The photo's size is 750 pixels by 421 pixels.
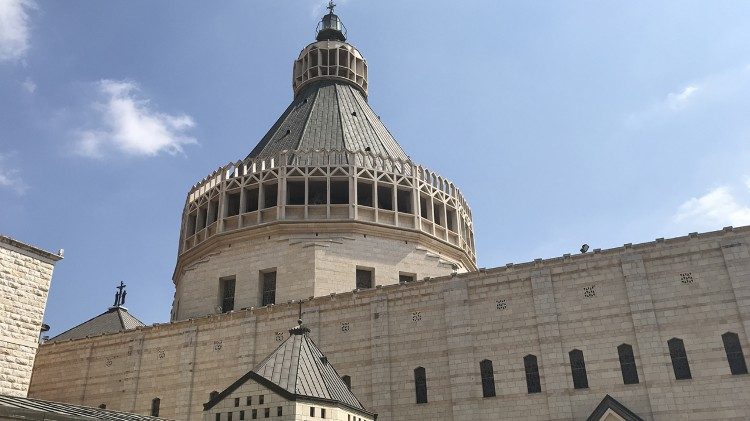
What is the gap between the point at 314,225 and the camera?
3506 cm

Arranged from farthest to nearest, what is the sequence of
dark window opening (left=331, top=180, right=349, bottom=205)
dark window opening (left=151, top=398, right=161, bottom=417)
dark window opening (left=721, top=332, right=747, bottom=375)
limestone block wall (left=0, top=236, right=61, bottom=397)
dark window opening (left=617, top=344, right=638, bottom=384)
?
dark window opening (left=331, top=180, right=349, bottom=205)
dark window opening (left=151, top=398, right=161, bottom=417)
limestone block wall (left=0, top=236, right=61, bottom=397)
dark window opening (left=617, top=344, right=638, bottom=384)
dark window opening (left=721, top=332, right=747, bottom=375)

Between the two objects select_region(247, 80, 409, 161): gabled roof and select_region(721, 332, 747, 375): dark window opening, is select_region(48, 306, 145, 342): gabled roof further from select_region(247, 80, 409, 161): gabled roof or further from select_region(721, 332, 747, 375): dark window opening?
select_region(721, 332, 747, 375): dark window opening

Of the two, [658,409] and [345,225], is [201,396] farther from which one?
[658,409]

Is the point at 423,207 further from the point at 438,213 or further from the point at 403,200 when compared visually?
A: the point at 403,200

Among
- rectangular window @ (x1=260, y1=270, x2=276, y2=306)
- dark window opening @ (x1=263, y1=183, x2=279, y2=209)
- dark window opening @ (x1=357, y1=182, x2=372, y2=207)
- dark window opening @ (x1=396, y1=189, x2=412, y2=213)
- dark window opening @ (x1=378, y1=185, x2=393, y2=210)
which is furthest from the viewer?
dark window opening @ (x1=396, y1=189, x2=412, y2=213)

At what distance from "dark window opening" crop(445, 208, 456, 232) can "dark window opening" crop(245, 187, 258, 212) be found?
11.6 meters

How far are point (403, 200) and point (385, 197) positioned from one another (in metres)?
1.11

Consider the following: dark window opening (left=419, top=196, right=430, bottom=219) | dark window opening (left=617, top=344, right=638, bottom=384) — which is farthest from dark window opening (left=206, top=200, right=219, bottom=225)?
dark window opening (left=617, top=344, right=638, bottom=384)

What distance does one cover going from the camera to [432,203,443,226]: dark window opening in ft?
127

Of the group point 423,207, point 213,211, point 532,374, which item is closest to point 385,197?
point 423,207

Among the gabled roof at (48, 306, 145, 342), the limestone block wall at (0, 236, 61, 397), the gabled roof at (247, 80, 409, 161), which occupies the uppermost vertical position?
the gabled roof at (247, 80, 409, 161)

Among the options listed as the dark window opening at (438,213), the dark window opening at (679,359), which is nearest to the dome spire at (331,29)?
the dark window opening at (438,213)

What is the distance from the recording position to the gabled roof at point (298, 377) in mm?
16219

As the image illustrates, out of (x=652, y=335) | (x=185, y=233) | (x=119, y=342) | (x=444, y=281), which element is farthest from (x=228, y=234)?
(x=652, y=335)
